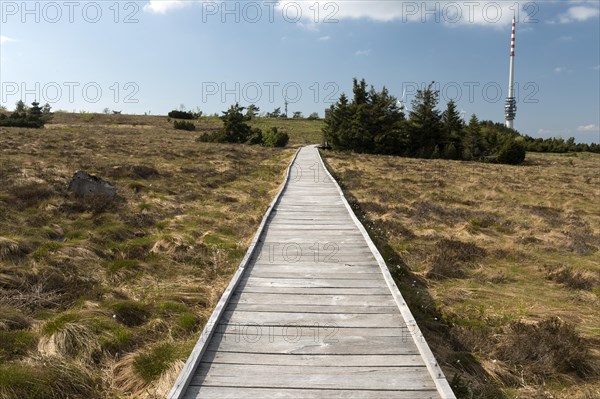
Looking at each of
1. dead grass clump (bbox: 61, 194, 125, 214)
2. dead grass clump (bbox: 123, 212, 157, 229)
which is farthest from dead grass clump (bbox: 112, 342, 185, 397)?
dead grass clump (bbox: 61, 194, 125, 214)

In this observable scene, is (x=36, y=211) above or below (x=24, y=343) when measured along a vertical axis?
above

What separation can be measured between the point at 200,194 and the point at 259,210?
3.77 metres

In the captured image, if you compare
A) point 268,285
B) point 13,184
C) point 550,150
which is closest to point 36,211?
point 13,184

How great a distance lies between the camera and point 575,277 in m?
8.65

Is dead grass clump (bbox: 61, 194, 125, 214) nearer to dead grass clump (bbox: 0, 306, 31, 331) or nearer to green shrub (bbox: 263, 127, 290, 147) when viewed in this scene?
dead grass clump (bbox: 0, 306, 31, 331)

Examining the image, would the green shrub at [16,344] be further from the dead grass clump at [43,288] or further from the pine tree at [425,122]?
the pine tree at [425,122]

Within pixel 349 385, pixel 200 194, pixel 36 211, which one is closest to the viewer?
pixel 349 385

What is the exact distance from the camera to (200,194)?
1616 cm

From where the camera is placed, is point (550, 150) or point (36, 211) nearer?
point (36, 211)

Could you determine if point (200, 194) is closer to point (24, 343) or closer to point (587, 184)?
point (24, 343)

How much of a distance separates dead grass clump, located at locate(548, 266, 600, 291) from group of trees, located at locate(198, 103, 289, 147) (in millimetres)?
42171

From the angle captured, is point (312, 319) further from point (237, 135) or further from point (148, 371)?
point (237, 135)

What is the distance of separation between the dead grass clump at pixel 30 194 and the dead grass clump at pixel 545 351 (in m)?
12.0

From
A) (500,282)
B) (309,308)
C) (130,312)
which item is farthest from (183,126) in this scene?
(309,308)
